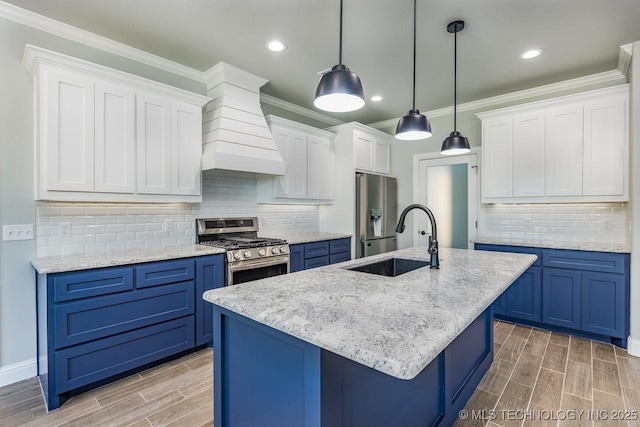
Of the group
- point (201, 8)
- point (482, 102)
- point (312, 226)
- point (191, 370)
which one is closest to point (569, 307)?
point (482, 102)

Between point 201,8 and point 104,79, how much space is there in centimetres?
95

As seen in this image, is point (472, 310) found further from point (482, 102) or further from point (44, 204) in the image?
point (482, 102)

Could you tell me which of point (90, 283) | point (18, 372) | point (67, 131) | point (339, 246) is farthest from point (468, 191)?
point (18, 372)

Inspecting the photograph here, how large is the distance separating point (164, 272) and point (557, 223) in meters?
4.14

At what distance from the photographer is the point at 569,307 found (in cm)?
316

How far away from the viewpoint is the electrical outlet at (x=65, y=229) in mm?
2547

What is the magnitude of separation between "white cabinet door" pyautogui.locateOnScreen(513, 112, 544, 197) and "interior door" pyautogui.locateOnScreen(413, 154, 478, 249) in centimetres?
63

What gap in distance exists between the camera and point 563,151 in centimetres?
338

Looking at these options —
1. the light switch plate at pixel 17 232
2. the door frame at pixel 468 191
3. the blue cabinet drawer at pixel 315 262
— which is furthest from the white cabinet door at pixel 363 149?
the light switch plate at pixel 17 232

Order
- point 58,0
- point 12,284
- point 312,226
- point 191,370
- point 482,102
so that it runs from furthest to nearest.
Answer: point 312,226 < point 482,102 < point 191,370 < point 12,284 < point 58,0

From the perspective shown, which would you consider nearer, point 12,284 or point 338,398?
point 338,398

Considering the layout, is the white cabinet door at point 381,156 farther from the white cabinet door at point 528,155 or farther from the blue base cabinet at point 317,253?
the white cabinet door at point 528,155

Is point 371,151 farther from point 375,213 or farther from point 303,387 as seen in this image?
point 303,387

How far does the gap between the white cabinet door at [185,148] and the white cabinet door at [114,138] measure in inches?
13.4
